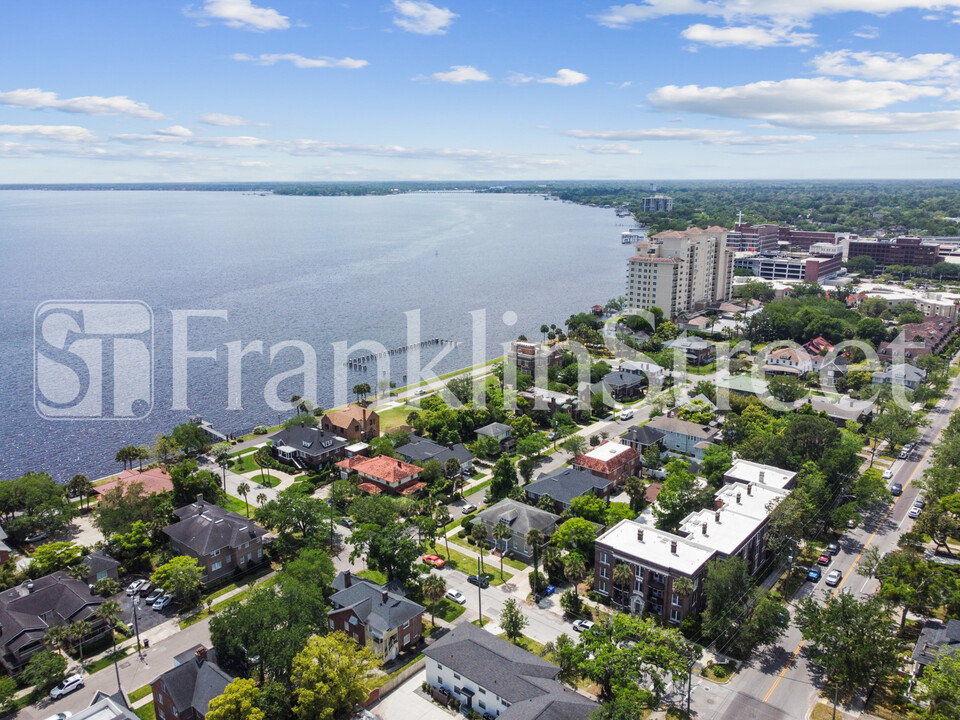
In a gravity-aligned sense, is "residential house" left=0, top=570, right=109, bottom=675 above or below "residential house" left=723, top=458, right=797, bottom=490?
below

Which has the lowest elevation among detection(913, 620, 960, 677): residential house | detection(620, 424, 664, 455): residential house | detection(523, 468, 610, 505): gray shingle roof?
detection(913, 620, 960, 677): residential house

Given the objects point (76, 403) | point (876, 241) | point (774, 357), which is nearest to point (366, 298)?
point (76, 403)

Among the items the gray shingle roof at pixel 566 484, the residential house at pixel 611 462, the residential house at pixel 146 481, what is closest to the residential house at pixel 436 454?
the gray shingle roof at pixel 566 484

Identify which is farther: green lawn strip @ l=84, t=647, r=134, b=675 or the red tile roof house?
the red tile roof house

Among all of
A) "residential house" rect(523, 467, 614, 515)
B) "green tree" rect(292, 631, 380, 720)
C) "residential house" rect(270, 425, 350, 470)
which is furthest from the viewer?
"residential house" rect(270, 425, 350, 470)

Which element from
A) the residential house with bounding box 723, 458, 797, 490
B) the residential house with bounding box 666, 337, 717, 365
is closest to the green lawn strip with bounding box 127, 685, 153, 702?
the residential house with bounding box 723, 458, 797, 490

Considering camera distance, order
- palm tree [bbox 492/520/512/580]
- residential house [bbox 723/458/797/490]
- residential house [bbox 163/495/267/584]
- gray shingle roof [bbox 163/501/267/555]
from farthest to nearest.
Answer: residential house [bbox 723/458/797/490] < palm tree [bbox 492/520/512/580] < gray shingle roof [bbox 163/501/267/555] < residential house [bbox 163/495/267/584]

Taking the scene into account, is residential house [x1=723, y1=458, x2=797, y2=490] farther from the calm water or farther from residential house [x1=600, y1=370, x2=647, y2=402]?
the calm water
